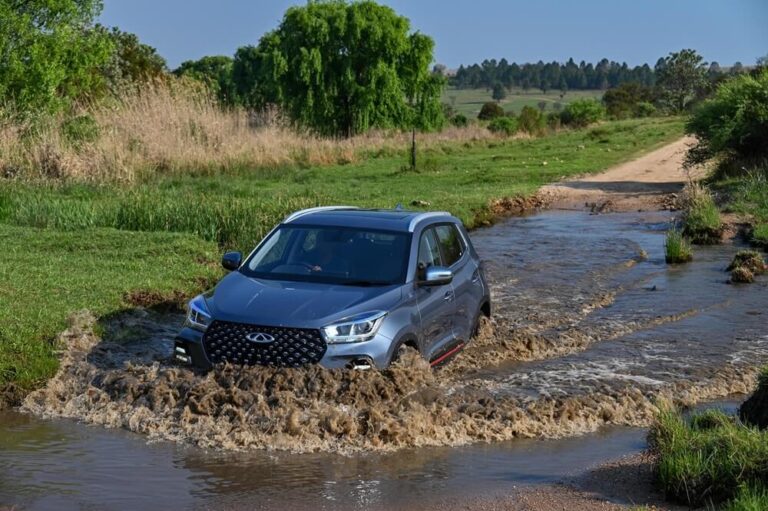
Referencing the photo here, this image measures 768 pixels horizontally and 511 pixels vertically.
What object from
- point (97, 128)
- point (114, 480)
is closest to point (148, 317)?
point (114, 480)

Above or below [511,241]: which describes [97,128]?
above

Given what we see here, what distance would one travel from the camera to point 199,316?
30.5 feet

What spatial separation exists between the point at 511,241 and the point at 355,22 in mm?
35151

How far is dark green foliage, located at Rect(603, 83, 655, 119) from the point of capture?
7919cm

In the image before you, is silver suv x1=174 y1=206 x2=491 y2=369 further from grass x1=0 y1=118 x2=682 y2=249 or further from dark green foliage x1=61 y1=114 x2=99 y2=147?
dark green foliage x1=61 y1=114 x2=99 y2=147

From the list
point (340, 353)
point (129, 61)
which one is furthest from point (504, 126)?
point (340, 353)

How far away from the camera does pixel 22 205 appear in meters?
19.5

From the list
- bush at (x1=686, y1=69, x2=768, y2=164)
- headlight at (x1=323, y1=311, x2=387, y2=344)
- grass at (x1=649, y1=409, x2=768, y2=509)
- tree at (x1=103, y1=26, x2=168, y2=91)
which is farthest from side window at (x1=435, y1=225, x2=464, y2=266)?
tree at (x1=103, y1=26, x2=168, y2=91)

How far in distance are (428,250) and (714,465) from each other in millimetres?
4253

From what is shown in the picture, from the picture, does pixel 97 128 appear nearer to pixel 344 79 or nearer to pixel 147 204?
pixel 147 204

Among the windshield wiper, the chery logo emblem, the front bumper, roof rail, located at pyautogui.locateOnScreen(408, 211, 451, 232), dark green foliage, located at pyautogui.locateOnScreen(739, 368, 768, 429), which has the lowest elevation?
dark green foliage, located at pyautogui.locateOnScreen(739, 368, 768, 429)

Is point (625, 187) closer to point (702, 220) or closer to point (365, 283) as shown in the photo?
point (702, 220)

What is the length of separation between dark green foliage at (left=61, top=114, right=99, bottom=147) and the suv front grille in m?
17.6

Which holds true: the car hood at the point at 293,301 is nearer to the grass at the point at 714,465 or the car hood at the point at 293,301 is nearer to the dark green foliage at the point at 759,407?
the grass at the point at 714,465
